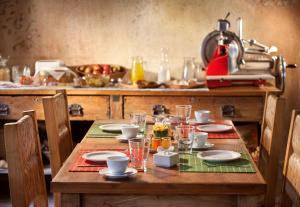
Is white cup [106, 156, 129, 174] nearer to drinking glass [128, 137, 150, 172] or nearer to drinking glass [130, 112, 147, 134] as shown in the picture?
drinking glass [128, 137, 150, 172]

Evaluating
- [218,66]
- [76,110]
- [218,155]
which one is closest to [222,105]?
[218,66]

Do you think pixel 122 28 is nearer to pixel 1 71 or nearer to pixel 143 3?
pixel 143 3

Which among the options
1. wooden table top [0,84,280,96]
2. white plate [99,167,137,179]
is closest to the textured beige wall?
wooden table top [0,84,280,96]

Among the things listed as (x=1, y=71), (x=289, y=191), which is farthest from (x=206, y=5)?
(x=289, y=191)

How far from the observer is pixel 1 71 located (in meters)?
4.14

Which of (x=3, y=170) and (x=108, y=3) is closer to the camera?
(x=3, y=170)

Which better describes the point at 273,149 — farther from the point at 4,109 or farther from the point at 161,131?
the point at 4,109

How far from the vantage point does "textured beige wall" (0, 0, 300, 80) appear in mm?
4113

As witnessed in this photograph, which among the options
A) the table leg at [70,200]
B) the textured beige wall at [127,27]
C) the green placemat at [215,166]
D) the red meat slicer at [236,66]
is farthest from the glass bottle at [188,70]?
the table leg at [70,200]

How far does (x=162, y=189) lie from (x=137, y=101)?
1.97m

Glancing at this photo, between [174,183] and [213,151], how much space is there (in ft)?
1.58

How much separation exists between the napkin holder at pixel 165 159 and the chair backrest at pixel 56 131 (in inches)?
30.1

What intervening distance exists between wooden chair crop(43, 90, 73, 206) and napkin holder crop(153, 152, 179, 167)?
2.51ft

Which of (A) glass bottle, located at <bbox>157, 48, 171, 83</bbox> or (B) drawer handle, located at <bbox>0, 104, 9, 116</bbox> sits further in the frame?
(A) glass bottle, located at <bbox>157, 48, 171, 83</bbox>
